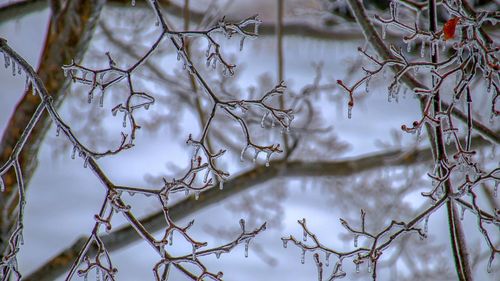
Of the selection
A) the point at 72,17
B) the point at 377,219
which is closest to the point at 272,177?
the point at 377,219

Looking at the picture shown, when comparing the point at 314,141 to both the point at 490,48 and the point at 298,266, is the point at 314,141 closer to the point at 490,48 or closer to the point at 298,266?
the point at 298,266

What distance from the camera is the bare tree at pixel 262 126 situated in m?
0.51

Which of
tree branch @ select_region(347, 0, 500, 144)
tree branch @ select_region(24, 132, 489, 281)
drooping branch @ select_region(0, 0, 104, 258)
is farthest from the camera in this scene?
tree branch @ select_region(24, 132, 489, 281)

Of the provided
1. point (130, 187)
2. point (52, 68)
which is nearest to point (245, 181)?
point (52, 68)

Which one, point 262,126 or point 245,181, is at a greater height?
point 245,181

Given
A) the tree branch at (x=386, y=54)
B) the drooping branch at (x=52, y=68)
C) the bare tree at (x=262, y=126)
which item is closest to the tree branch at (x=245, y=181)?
the bare tree at (x=262, y=126)

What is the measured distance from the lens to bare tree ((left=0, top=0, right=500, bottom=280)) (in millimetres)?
510

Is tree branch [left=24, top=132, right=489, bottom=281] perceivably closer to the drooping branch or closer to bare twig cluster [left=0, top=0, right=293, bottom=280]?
the drooping branch

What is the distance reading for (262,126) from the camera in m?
0.55

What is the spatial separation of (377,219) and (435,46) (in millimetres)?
1337

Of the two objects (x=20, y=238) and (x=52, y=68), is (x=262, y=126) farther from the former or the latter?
(x=52, y=68)

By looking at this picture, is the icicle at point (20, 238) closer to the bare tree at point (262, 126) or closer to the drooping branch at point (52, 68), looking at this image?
the bare tree at point (262, 126)

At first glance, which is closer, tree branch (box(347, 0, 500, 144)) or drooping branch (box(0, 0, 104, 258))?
tree branch (box(347, 0, 500, 144))

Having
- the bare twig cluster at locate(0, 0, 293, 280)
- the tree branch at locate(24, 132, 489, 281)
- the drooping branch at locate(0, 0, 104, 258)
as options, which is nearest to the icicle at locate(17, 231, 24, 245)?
the bare twig cluster at locate(0, 0, 293, 280)
